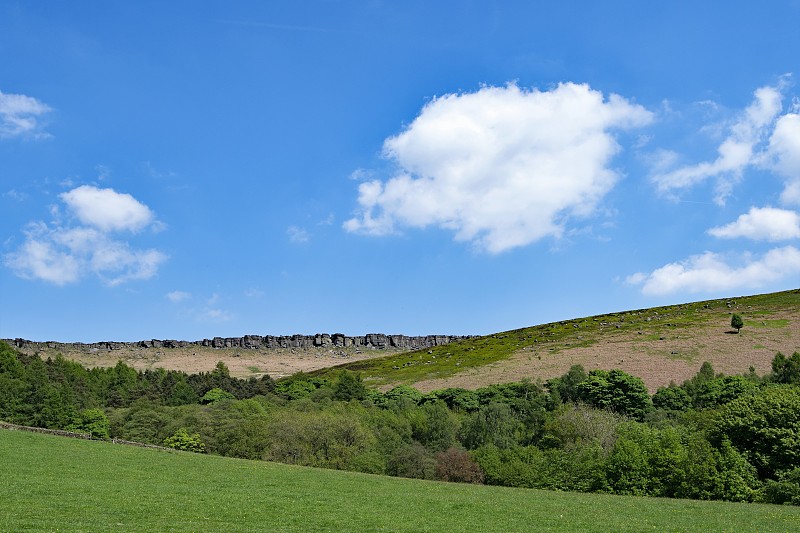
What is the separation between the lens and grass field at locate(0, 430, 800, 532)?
31.9 meters

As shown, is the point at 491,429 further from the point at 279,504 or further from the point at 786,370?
the point at 279,504

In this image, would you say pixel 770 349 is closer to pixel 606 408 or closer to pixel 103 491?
pixel 606 408

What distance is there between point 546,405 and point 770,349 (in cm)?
6355

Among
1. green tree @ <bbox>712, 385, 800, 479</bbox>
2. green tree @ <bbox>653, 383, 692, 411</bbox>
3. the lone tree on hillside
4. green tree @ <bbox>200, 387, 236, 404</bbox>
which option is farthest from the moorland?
the lone tree on hillside

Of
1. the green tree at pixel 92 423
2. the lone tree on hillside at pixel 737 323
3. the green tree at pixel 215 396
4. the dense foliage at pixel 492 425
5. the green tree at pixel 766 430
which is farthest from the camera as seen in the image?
the lone tree on hillside at pixel 737 323

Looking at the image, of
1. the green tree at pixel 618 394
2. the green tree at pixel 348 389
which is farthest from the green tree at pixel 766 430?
the green tree at pixel 348 389

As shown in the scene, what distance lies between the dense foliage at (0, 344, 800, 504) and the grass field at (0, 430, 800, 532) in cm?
1275

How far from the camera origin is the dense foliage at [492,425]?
61094 mm

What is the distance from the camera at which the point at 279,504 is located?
39688mm

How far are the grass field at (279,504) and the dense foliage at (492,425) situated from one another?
1275 centimetres

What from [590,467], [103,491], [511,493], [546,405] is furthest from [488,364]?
[103,491]

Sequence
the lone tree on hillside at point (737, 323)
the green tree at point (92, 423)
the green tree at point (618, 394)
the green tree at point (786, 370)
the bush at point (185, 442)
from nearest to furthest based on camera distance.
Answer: the bush at point (185, 442), the green tree at point (92, 423), the green tree at point (618, 394), the green tree at point (786, 370), the lone tree on hillside at point (737, 323)

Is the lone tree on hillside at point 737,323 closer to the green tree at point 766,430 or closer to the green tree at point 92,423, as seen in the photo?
the green tree at point 766,430

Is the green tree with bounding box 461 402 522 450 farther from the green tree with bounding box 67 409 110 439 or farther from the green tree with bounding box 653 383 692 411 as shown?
the green tree with bounding box 67 409 110 439
